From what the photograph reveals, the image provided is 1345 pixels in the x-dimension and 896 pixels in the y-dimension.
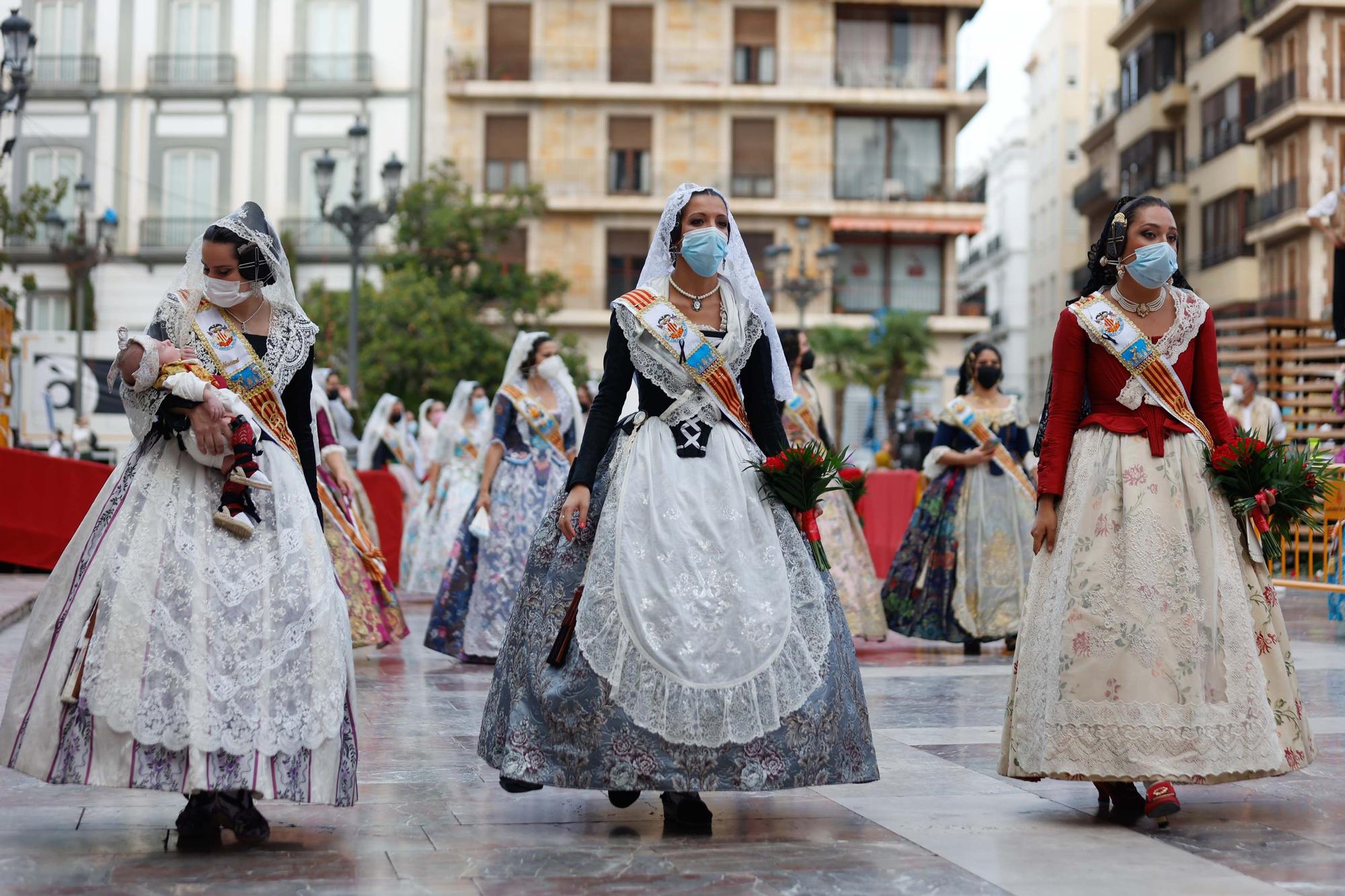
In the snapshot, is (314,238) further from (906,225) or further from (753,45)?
(906,225)

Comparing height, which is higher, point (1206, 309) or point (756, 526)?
point (1206, 309)

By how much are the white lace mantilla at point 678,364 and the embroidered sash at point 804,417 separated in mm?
5485

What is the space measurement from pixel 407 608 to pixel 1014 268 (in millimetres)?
71129

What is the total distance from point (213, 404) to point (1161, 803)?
306cm

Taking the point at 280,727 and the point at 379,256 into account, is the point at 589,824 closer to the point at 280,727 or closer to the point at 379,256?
the point at 280,727

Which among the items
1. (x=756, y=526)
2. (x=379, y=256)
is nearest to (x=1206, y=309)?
(x=756, y=526)

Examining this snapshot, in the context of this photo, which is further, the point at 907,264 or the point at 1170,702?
the point at 907,264

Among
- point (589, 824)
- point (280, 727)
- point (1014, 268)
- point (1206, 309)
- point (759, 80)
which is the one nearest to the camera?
point (280, 727)

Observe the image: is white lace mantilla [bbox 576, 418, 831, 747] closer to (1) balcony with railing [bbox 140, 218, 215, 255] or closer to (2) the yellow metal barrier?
(2) the yellow metal barrier

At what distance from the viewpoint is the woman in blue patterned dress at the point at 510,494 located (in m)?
11.2

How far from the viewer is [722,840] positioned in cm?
552

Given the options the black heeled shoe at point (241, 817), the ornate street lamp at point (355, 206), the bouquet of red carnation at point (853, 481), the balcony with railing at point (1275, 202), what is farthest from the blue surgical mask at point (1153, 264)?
the balcony with railing at point (1275, 202)

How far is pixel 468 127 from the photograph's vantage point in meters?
49.6

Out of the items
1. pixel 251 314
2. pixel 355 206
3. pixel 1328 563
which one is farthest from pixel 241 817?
pixel 355 206
